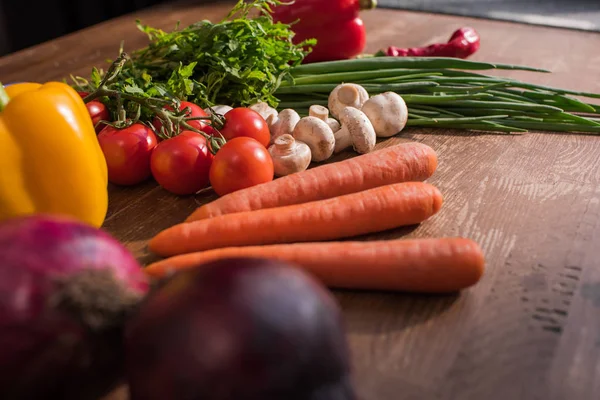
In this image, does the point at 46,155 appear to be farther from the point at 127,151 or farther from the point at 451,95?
the point at 451,95

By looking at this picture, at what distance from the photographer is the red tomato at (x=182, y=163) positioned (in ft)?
4.06

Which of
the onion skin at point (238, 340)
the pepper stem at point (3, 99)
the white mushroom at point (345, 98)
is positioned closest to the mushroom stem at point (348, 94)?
the white mushroom at point (345, 98)

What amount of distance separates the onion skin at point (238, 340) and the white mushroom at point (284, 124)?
83cm

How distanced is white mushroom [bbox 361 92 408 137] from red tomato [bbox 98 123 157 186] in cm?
53

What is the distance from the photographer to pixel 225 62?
150 cm

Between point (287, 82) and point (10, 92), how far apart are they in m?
0.74

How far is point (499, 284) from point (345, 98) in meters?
0.69

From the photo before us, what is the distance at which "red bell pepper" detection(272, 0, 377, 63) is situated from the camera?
197 cm

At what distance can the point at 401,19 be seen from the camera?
250cm

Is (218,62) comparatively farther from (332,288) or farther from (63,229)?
(63,229)

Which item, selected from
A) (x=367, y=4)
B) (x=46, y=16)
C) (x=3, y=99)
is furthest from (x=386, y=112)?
(x=46, y=16)

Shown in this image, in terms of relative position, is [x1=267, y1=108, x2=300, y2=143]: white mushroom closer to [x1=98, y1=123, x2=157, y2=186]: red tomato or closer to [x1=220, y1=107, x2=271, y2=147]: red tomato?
[x1=220, y1=107, x2=271, y2=147]: red tomato

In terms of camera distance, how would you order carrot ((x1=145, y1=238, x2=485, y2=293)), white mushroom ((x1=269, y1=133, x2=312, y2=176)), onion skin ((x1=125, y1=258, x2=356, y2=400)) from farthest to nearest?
white mushroom ((x1=269, y1=133, x2=312, y2=176))
carrot ((x1=145, y1=238, x2=485, y2=293))
onion skin ((x1=125, y1=258, x2=356, y2=400))

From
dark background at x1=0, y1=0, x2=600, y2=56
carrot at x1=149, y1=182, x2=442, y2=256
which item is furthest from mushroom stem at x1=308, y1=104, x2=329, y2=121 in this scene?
dark background at x1=0, y1=0, x2=600, y2=56
